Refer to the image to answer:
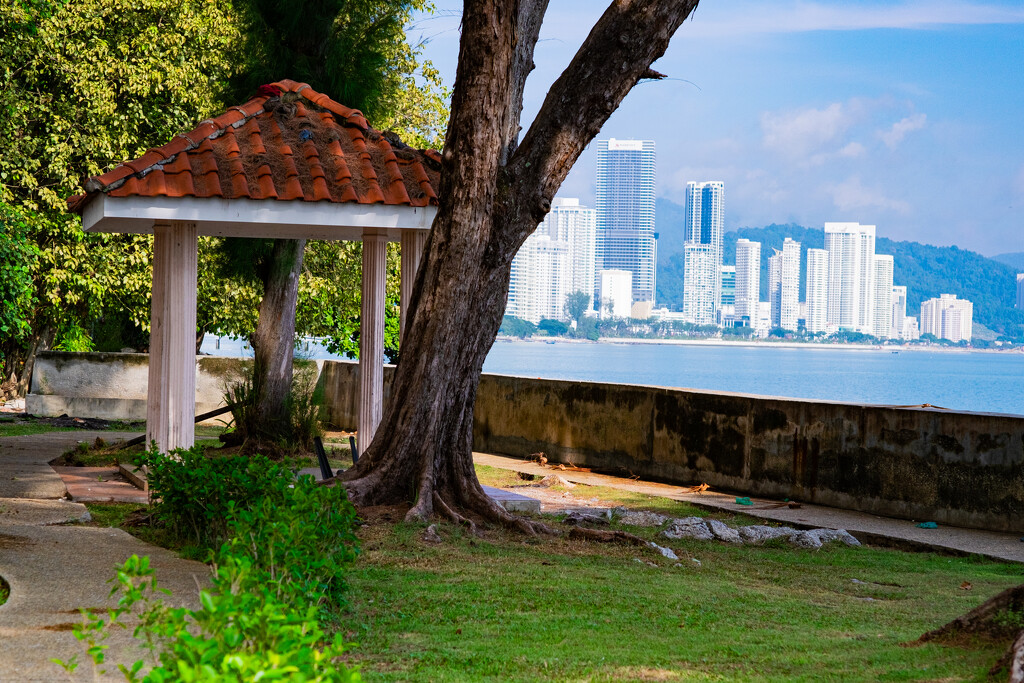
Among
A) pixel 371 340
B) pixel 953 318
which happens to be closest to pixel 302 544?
pixel 371 340

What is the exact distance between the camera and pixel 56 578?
533cm

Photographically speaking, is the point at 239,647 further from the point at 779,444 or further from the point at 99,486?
the point at 779,444

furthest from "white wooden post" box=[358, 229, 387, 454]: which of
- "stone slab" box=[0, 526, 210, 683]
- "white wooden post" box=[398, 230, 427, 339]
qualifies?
"stone slab" box=[0, 526, 210, 683]

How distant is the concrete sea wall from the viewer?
381 inches

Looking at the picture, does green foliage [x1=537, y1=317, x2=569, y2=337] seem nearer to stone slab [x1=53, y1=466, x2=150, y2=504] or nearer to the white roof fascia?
stone slab [x1=53, y1=466, x2=150, y2=504]

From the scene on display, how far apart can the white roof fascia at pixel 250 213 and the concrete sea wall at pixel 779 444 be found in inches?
190

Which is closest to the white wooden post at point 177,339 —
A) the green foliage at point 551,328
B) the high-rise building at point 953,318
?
the green foliage at point 551,328

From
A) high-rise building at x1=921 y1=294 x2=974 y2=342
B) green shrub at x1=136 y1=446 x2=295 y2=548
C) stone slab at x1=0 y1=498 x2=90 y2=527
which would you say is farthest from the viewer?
high-rise building at x1=921 y1=294 x2=974 y2=342

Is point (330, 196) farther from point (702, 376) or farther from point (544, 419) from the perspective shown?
point (702, 376)

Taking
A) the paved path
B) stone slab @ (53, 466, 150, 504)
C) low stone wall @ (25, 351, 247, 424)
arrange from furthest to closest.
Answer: low stone wall @ (25, 351, 247, 424) < stone slab @ (53, 466, 150, 504) < the paved path

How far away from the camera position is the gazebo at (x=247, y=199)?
855cm

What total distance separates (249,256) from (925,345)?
20244 cm

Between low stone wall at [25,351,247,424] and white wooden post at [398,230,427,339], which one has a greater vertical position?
white wooden post at [398,230,427,339]

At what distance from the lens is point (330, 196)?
8781mm
